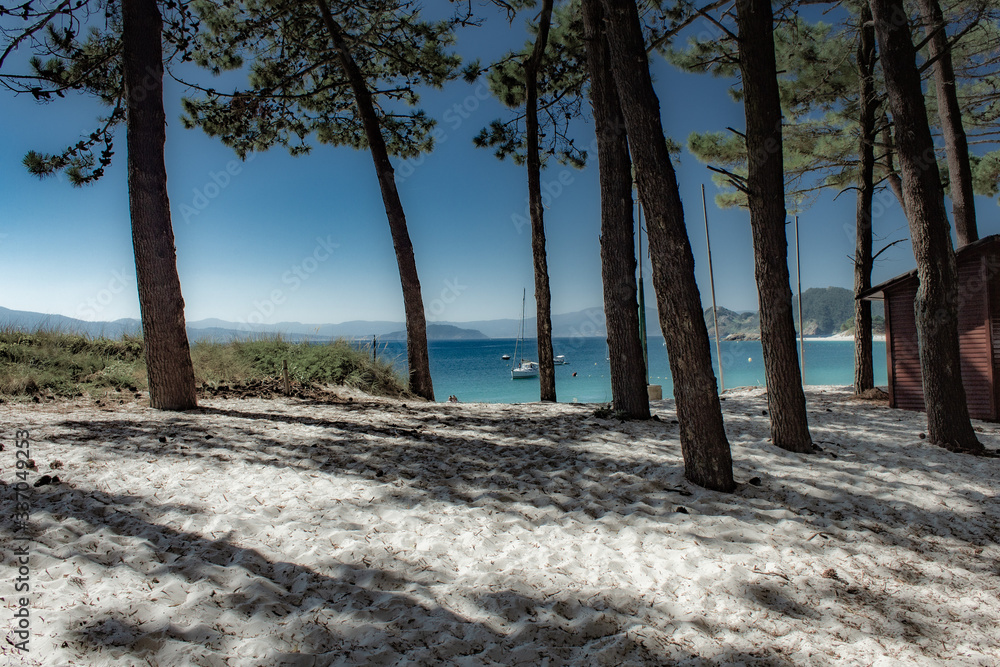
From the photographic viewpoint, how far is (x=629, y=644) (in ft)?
7.11

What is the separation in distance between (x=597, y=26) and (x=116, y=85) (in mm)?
7410

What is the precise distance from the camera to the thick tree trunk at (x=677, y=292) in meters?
3.86

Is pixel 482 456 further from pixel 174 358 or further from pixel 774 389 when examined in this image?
pixel 174 358

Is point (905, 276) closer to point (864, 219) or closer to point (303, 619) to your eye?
point (864, 219)

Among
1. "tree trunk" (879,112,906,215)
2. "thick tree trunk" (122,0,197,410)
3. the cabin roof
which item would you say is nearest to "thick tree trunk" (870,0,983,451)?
the cabin roof

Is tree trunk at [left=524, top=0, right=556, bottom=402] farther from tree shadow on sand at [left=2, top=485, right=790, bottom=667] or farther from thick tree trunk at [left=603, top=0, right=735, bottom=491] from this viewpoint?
tree shadow on sand at [left=2, top=485, right=790, bottom=667]

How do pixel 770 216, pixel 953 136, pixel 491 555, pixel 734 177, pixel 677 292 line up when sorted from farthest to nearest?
pixel 953 136
pixel 770 216
pixel 734 177
pixel 677 292
pixel 491 555

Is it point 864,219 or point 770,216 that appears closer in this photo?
point 770,216

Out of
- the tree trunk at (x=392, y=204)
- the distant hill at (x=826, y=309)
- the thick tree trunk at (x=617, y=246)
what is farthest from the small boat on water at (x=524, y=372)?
the distant hill at (x=826, y=309)

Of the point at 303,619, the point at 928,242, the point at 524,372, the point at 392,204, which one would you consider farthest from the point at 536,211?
the point at 524,372

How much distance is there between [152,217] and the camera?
625 centimetres

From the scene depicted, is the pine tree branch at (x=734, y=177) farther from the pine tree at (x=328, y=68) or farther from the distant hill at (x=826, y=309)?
the distant hill at (x=826, y=309)

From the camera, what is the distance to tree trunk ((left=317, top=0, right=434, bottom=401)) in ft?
29.1

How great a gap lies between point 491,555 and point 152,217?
Result: 19.6 feet
